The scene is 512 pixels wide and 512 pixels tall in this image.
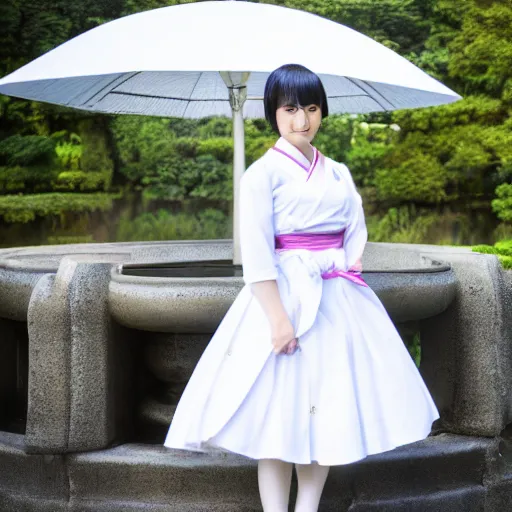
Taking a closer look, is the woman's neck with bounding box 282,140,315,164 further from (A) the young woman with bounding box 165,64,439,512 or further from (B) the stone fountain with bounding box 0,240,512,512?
(B) the stone fountain with bounding box 0,240,512,512

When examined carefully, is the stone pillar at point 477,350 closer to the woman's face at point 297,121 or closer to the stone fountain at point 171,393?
the stone fountain at point 171,393

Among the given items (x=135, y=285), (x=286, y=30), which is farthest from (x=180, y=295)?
(x=286, y=30)

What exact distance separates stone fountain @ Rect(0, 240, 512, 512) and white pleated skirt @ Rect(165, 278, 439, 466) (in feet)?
1.65

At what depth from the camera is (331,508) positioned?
2.93m

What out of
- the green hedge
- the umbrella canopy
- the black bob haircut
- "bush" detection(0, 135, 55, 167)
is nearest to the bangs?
the black bob haircut

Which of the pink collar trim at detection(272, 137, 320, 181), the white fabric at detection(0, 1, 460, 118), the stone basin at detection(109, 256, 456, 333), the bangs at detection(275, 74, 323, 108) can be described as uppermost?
the white fabric at detection(0, 1, 460, 118)

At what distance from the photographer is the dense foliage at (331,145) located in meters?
10.9

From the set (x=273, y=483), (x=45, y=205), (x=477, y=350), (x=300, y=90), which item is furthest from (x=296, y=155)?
(x=45, y=205)

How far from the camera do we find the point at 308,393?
87.3 inches

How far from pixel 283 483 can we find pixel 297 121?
1.00 m

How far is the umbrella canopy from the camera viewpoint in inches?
133

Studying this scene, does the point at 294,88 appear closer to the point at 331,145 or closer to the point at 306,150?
the point at 306,150

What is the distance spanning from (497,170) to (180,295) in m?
8.81

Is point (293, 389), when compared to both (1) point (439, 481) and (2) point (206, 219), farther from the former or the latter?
(2) point (206, 219)
